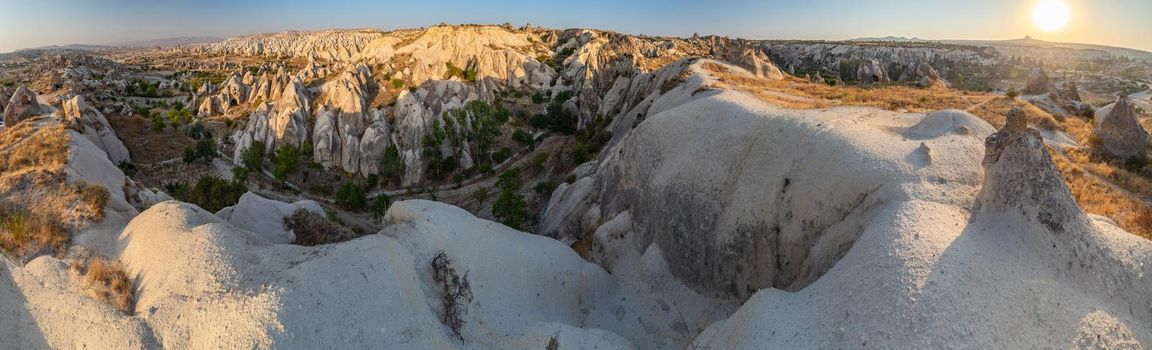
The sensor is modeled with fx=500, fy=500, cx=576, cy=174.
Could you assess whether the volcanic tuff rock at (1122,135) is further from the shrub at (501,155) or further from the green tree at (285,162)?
the green tree at (285,162)

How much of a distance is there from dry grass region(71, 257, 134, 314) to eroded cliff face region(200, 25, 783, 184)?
2703cm

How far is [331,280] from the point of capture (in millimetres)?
11594

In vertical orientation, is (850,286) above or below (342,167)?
above

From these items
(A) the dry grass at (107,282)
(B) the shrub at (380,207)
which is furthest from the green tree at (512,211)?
(A) the dry grass at (107,282)

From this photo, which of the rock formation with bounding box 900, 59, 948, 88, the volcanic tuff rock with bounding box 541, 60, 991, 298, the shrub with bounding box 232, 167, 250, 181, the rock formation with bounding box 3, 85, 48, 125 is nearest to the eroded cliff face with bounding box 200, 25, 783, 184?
the shrub with bounding box 232, 167, 250, 181

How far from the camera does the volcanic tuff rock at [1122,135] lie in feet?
63.8

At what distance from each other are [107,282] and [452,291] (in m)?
7.94

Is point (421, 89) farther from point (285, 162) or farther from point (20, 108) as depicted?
point (20, 108)

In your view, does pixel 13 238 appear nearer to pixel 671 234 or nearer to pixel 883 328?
pixel 671 234

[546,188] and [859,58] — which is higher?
[859,58]

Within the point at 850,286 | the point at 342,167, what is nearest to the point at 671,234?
the point at 850,286

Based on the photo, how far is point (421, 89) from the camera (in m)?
67.0

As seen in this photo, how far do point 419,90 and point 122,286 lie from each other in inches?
2268

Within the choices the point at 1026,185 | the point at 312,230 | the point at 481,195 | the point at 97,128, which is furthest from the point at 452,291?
the point at 97,128
